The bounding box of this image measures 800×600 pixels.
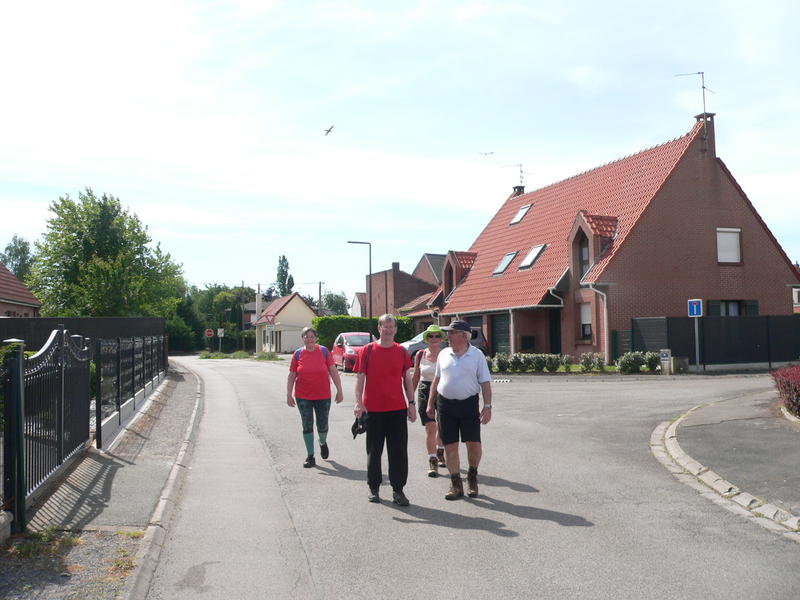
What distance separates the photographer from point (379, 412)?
7676 mm

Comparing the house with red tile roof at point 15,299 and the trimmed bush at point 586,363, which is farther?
the house with red tile roof at point 15,299

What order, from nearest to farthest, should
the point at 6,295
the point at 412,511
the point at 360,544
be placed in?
the point at 360,544, the point at 412,511, the point at 6,295

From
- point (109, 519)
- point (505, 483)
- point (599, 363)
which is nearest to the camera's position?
point (109, 519)

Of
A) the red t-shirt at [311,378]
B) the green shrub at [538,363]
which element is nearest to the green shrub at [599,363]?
the green shrub at [538,363]

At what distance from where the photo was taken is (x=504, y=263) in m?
35.9

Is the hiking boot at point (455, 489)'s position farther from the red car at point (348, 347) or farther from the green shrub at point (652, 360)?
the red car at point (348, 347)

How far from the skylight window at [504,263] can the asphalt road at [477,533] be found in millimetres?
24433

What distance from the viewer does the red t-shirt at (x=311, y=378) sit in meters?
9.70

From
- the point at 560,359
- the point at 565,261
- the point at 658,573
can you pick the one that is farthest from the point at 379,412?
the point at 565,261

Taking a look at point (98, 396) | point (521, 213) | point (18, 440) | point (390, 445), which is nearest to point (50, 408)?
point (18, 440)

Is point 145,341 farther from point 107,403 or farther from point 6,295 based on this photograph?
point 6,295

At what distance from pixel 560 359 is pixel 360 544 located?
70.6 ft

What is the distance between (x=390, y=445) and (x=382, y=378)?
0.67m

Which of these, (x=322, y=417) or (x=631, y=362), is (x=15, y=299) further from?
(x=322, y=417)
